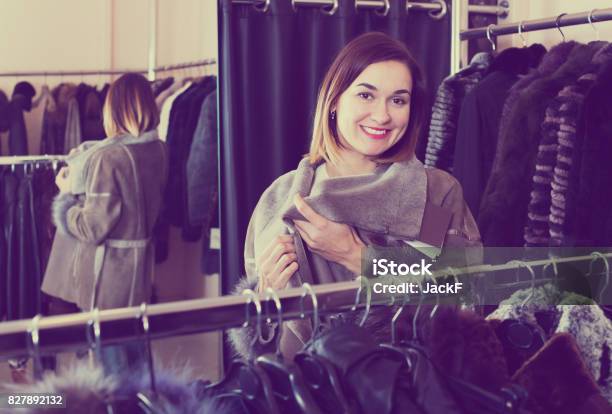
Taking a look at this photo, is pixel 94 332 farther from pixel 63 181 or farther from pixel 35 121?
pixel 35 121

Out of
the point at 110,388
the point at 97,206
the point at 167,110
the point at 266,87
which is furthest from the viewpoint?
the point at 167,110

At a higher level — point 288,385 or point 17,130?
point 17,130

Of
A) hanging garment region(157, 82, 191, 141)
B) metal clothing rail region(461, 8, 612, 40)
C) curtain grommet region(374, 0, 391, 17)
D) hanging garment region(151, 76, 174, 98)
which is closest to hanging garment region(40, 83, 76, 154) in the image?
hanging garment region(151, 76, 174, 98)

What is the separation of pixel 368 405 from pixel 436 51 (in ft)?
5.47

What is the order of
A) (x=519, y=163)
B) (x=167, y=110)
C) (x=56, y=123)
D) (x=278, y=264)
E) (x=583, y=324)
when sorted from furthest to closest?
(x=56, y=123) → (x=167, y=110) → (x=519, y=163) → (x=278, y=264) → (x=583, y=324)

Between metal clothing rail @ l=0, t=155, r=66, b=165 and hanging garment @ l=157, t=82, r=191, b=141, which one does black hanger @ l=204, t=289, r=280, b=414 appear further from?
hanging garment @ l=157, t=82, r=191, b=141

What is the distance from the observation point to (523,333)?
1060 millimetres

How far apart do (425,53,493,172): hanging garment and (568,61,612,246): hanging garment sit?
17.4 inches

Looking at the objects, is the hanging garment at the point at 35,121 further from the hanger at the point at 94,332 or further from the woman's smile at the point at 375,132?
the hanger at the point at 94,332

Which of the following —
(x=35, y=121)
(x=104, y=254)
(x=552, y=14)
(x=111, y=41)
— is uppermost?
(x=111, y=41)

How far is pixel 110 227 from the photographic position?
2936mm

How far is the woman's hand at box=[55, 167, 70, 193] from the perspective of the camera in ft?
9.58

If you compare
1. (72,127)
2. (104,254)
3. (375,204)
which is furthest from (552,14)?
(72,127)

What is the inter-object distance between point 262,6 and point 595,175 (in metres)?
0.95
